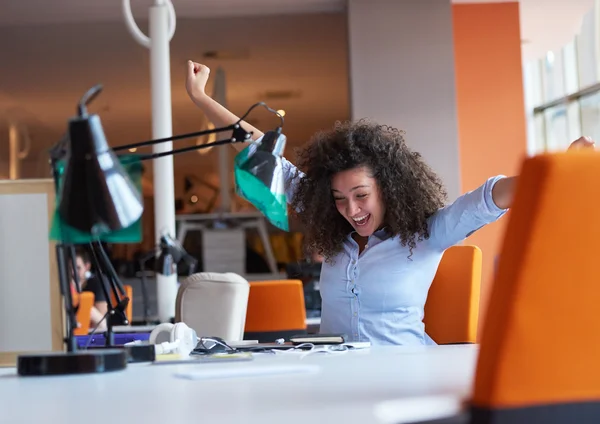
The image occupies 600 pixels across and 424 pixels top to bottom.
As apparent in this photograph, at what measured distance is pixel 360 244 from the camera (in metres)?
2.62

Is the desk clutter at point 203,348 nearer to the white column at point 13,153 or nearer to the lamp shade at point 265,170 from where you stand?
the lamp shade at point 265,170

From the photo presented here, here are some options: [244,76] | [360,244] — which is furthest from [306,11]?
[360,244]

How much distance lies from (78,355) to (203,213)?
28.5 ft

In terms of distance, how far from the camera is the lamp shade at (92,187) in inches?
47.3

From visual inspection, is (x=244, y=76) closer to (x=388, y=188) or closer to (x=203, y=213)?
(x=203, y=213)

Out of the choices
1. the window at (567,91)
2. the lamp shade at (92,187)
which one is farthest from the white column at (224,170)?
the lamp shade at (92,187)

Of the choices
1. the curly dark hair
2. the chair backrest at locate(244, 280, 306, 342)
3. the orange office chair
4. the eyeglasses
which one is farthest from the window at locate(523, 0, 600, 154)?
the orange office chair

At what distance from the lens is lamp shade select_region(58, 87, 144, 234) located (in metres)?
1.20

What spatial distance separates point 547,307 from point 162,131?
13.8ft

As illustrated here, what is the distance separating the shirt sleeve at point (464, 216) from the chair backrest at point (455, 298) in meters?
0.12

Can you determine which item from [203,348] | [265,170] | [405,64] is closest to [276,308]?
[203,348]

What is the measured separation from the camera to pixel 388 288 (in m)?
2.42

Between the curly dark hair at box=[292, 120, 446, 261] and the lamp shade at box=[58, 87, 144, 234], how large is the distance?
131 centimetres

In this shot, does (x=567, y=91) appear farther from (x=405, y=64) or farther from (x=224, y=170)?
(x=224, y=170)
